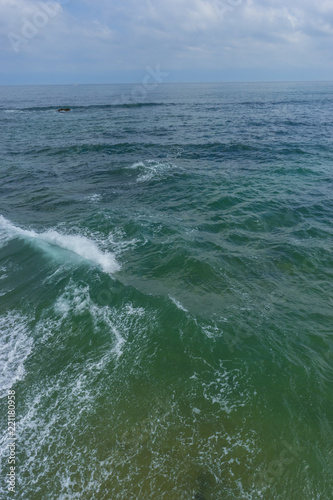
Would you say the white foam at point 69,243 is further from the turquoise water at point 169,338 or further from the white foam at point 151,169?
the white foam at point 151,169

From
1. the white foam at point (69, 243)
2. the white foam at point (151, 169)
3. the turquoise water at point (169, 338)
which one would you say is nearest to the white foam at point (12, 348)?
the turquoise water at point (169, 338)

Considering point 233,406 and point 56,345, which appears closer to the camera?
point 233,406

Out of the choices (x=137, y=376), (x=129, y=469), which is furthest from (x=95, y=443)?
(x=137, y=376)

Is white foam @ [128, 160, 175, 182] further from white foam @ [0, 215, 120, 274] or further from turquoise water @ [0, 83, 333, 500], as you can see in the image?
white foam @ [0, 215, 120, 274]

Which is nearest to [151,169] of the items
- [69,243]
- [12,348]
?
[69,243]

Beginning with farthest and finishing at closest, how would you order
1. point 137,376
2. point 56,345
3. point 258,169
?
1. point 258,169
2. point 56,345
3. point 137,376

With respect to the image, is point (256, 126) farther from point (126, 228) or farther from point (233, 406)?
point (233, 406)
